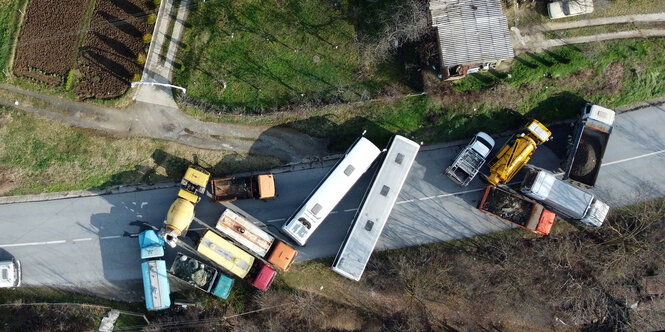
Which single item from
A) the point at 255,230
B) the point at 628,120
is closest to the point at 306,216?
the point at 255,230

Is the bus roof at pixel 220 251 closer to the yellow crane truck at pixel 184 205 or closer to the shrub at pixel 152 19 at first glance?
the yellow crane truck at pixel 184 205

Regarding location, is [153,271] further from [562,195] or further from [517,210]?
[562,195]

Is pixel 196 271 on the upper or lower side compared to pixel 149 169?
lower

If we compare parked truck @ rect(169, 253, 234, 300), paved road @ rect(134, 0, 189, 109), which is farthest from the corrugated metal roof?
parked truck @ rect(169, 253, 234, 300)

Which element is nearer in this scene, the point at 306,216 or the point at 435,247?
the point at 306,216

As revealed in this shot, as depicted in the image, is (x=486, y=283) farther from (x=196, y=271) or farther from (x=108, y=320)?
(x=108, y=320)

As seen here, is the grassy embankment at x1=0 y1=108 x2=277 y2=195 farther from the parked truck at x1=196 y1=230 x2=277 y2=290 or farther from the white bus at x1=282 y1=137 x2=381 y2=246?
the parked truck at x1=196 y1=230 x2=277 y2=290
